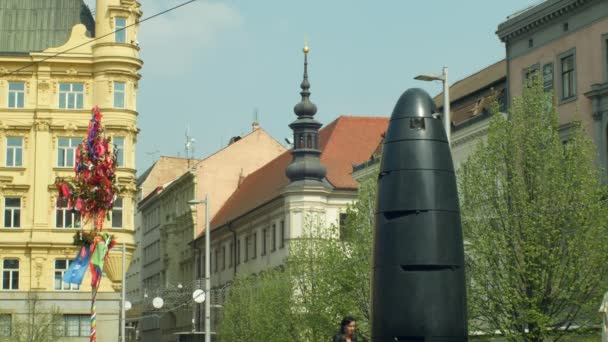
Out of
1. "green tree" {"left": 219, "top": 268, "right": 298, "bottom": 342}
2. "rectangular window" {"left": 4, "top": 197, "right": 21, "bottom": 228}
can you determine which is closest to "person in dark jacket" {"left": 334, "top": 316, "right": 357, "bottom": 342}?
"green tree" {"left": 219, "top": 268, "right": 298, "bottom": 342}

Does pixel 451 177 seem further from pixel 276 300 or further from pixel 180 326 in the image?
pixel 180 326

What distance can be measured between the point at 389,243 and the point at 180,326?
3366 inches

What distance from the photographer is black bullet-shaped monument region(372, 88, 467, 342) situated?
13.7 metres

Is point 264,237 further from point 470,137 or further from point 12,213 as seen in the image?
point 470,137

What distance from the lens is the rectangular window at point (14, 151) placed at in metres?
63.9

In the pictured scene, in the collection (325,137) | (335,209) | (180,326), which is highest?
(325,137)

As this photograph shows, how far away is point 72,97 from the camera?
64000 millimetres

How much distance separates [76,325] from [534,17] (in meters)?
30.4

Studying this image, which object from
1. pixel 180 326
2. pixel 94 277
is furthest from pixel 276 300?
pixel 180 326

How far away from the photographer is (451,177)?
47.8ft

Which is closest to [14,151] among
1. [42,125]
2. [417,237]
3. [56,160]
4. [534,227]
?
[42,125]

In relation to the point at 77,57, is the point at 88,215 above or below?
below

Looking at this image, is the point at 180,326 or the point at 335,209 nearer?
the point at 335,209

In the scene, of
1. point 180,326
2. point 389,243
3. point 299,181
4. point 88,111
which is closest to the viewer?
point 389,243
